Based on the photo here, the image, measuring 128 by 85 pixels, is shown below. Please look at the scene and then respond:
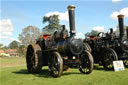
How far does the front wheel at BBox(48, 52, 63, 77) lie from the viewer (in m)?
7.21

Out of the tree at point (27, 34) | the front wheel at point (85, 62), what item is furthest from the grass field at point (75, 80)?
the tree at point (27, 34)

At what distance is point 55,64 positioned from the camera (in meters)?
7.62

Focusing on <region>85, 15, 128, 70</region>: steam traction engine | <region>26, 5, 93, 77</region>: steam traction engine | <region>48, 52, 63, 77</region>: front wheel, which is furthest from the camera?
<region>85, 15, 128, 70</region>: steam traction engine

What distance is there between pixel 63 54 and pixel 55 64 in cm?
75

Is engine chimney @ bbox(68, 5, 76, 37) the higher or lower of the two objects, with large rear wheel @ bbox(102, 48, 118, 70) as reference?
higher

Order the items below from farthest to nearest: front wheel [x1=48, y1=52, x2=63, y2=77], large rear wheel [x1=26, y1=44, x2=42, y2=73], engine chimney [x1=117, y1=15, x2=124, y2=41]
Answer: engine chimney [x1=117, y1=15, x2=124, y2=41]
large rear wheel [x1=26, y1=44, x2=42, y2=73]
front wheel [x1=48, y1=52, x2=63, y2=77]

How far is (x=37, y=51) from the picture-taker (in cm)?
888

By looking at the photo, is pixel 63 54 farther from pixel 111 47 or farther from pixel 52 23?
pixel 52 23

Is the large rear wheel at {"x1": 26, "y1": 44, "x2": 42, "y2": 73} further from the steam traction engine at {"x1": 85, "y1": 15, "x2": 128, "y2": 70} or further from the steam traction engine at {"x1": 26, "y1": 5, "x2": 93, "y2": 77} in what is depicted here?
the steam traction engine at {"x1": 85, "y1": 15, "x2": 128, "y2": 70}

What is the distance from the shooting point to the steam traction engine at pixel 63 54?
303 inches

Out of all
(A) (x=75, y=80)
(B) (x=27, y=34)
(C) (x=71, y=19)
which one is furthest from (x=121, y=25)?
(B) (x=27, y=34)

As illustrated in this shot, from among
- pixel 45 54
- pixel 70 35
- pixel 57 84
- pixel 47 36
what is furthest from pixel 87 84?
pixel 47 36

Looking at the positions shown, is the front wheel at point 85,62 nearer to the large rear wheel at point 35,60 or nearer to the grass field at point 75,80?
the grass field at point 75,80

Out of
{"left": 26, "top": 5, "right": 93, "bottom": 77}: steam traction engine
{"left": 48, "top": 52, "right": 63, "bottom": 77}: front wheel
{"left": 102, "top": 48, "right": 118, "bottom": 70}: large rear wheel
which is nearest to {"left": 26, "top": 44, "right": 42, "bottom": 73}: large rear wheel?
{"left": 26, "top": 5, "right": 93, "bottom": 77}: steam traction engine
